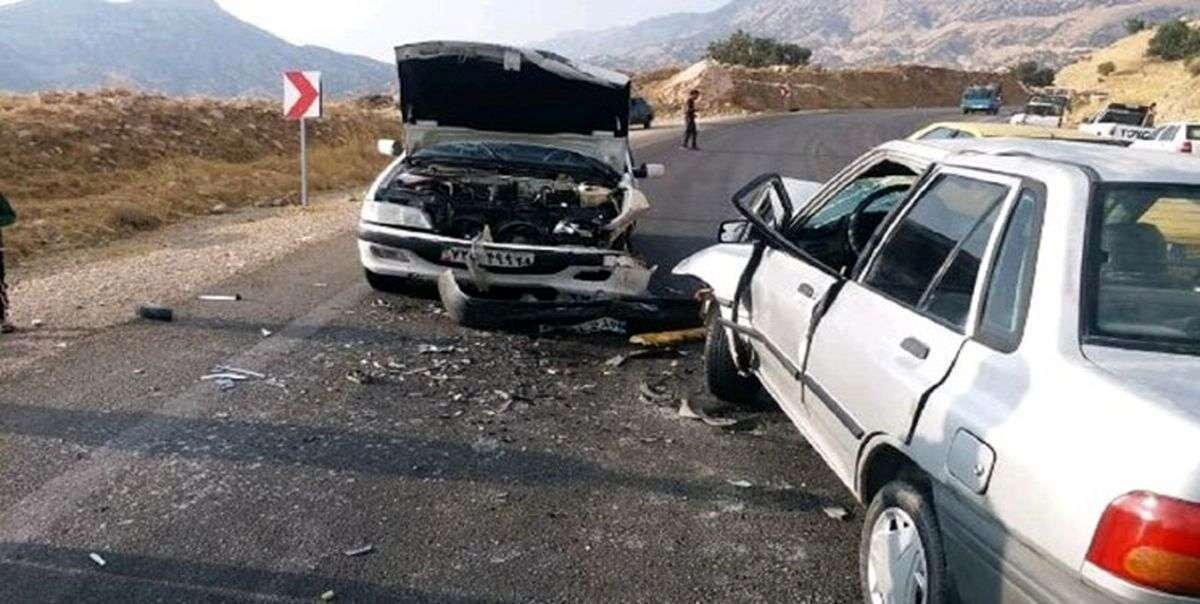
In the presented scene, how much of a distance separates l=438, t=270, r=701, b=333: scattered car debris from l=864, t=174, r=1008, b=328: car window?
330 centimetres

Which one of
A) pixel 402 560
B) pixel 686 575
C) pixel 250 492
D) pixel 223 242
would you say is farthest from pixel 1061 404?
pixel 223 242

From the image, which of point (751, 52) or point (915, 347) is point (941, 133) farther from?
point (751, 52)

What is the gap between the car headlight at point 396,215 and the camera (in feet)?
23.4

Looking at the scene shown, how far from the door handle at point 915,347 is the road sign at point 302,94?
37.7 ft

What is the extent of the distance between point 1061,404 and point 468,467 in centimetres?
277

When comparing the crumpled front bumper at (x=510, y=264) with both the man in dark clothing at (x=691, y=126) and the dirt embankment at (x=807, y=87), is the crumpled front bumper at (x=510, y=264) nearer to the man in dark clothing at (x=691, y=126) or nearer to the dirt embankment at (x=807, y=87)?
the man in dark clothing at (x=691, y=126)

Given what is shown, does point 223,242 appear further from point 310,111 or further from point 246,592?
point 246,592

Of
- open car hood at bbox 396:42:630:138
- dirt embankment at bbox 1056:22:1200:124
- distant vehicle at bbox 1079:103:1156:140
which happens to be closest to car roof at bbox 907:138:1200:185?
open car hood at bbox 396:42:630:138

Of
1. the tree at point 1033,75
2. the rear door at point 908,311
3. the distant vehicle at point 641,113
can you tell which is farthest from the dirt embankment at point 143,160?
the tree at point 1033,75

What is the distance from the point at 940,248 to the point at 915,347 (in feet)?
1.53

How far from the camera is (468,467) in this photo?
445 centimetres

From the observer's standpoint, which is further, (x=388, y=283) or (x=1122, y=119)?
(x=1122, y=119)

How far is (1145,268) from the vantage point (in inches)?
115

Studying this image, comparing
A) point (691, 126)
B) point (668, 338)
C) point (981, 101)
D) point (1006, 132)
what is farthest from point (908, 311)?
point (981, 101)
